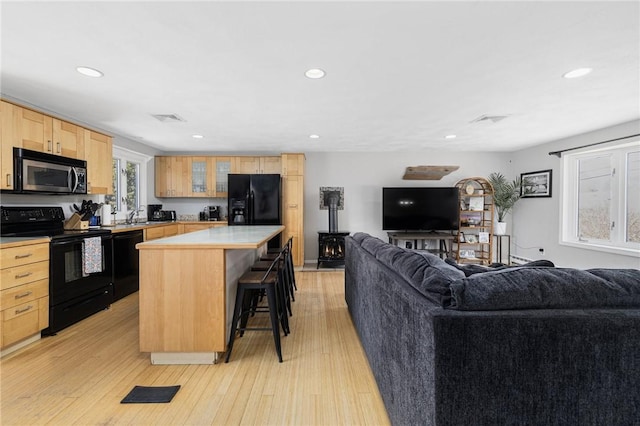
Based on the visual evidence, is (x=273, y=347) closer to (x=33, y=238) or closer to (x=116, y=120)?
(x=33, y=238)

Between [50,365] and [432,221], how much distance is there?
5571 mm

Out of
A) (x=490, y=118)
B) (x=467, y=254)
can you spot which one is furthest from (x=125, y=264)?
(x=467, y=254)

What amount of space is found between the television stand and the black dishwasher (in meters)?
4.25

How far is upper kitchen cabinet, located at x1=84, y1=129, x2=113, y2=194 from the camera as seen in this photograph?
3604 millimetres

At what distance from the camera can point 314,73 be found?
7.83 ft

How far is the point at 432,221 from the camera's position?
5.68 meters

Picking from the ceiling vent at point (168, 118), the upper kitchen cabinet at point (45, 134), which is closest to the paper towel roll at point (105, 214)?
the upper kitchen cabinet at point (45, 134)

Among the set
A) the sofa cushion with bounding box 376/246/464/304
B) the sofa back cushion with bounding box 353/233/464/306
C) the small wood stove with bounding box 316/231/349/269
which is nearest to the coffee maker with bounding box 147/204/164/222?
the small wood stove with bounding box 316/231/349/269

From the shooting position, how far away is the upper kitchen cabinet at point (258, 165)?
5.65 metres

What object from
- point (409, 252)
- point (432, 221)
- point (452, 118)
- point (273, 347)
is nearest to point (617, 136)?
point (452, 118)

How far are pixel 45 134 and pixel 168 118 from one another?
1.19 metres

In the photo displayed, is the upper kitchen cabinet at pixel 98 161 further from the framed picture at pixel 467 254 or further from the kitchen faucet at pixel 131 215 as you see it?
the framed picture at pixel 467 254

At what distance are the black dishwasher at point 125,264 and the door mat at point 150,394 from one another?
2159 millimetres

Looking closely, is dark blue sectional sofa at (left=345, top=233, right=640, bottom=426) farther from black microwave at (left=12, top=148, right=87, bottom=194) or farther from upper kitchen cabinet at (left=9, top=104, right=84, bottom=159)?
upper kitchen cabinet at (left=9, top=104, right=84, bottom=159)
